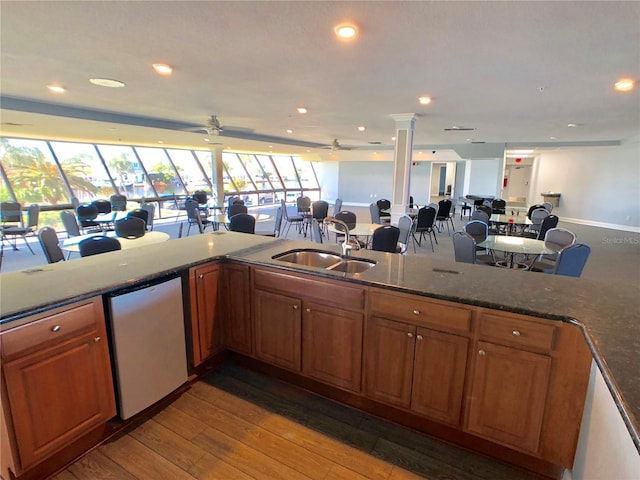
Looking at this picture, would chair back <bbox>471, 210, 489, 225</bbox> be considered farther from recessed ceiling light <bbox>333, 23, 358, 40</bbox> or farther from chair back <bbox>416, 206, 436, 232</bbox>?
recessed ceiling light <bbox>333, 23, 358, 40</bbox>

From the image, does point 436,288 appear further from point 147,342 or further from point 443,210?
point 443,210

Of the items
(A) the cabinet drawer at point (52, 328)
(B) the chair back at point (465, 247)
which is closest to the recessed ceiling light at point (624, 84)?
(B) the chair back at point (465, 247)

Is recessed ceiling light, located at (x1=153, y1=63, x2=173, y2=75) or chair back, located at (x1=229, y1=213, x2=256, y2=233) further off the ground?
recessed ceiling light, located at (x1=153, y1=63, x2=173, y2=75)

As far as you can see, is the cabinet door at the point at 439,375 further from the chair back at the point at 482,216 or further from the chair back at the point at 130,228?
the chair back at the point at 482,216

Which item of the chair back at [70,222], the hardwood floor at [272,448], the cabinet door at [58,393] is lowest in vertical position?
the hardwood floor at [272,448]

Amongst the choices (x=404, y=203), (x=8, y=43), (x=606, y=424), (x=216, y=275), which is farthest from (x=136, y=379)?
(x=404, y=203)

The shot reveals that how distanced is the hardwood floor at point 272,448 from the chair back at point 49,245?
2164 mm

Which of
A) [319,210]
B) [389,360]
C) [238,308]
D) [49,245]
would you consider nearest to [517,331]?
[389,360]

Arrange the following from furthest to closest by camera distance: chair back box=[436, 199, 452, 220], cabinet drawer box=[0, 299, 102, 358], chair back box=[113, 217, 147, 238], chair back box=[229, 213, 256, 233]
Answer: chair back box=[436, 199, 452, 220], chair back box=[229, 213, 256, 233], chair back box=[113, 217, 147, 238], cabinet drawer box=[0, 299, 102, 358]

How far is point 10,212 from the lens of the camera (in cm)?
641

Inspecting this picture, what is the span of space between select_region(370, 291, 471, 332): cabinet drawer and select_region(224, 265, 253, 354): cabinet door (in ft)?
3.14

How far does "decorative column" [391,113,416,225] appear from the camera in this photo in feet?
17.2

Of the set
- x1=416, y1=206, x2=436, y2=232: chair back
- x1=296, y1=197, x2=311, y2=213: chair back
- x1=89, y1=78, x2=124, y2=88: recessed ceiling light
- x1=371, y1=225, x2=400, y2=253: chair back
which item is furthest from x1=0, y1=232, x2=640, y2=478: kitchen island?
x1=296, y1=197, x2=311, y2=213: chair back

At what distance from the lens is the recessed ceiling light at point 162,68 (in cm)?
297
